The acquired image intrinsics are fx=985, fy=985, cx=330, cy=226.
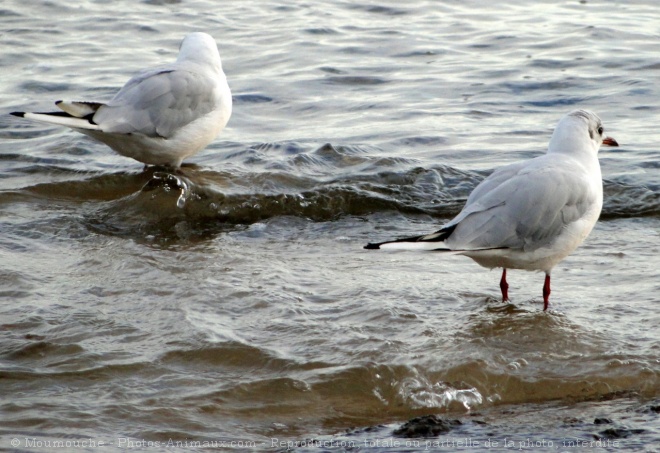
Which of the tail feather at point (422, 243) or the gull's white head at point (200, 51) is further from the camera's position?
the gull's white head at point (200, 51)

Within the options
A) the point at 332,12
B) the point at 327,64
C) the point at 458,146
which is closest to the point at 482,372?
the point at 458,146

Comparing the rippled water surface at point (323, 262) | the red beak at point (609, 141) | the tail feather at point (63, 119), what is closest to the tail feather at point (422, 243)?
the rippled water surface at point (323, 262)

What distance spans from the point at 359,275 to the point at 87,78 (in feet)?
20.3

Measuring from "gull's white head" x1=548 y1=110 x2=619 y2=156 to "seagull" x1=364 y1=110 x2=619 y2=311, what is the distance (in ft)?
0.60

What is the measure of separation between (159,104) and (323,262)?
229cm

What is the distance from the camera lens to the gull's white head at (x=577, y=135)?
5.96 meters

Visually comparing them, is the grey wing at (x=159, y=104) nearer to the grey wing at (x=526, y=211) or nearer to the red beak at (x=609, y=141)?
the grey wing at (x=526, y=211)

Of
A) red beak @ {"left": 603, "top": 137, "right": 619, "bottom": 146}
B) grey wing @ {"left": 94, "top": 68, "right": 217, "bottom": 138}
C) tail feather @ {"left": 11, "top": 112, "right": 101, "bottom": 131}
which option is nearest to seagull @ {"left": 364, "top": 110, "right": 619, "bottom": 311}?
red beak @ {"left": 603, "top": 137, "right": 619, "bottom": 146}

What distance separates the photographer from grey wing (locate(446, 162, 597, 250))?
5531mm

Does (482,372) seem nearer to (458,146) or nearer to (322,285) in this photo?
(322,285)

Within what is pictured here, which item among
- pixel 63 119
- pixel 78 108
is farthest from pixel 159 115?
pixel 63 119

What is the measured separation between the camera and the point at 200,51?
8547 millimetres

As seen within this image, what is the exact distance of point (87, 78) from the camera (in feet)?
36.7

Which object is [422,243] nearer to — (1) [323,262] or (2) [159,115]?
(1) [323,262]
